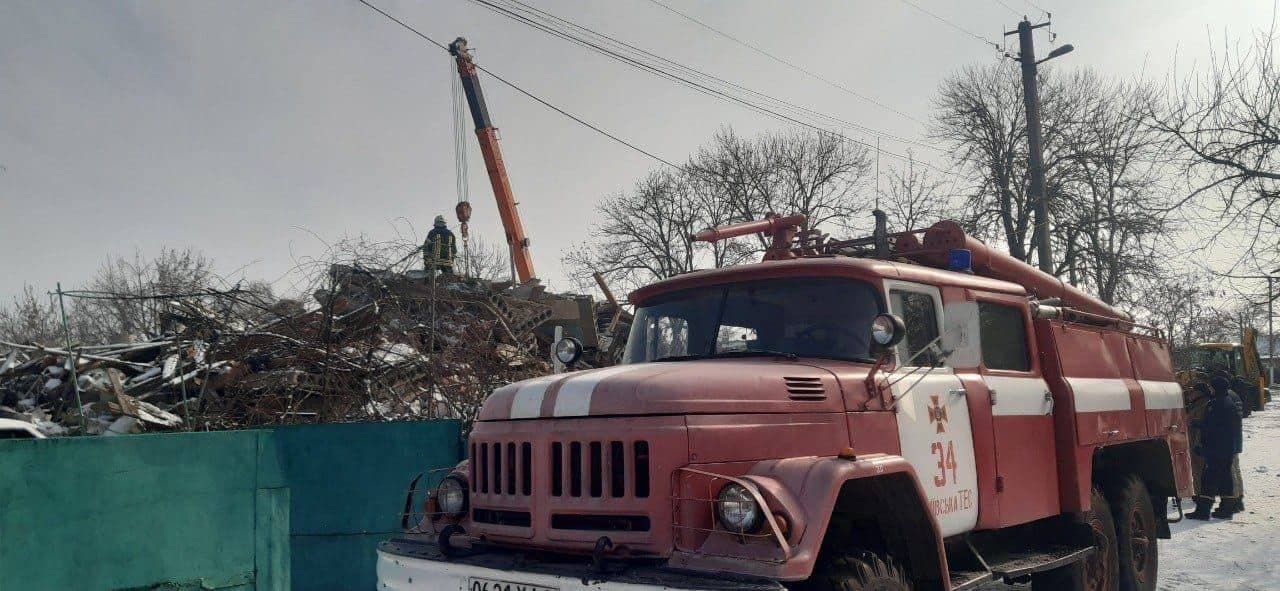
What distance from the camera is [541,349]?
1404cm

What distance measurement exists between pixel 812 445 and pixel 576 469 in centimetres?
108

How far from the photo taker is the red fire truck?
3885 millimetres

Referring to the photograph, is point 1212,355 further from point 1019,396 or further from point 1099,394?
point 1019,396

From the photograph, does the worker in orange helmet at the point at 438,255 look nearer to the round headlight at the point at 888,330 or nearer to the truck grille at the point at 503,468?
the truck grille at the point at 503,468

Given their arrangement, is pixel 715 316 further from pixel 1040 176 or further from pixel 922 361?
pixel 1040 176

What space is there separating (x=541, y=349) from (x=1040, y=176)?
9254 mm

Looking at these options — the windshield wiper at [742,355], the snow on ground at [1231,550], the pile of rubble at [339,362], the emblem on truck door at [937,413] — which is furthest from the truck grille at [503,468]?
the snow on ground at [1231,550]

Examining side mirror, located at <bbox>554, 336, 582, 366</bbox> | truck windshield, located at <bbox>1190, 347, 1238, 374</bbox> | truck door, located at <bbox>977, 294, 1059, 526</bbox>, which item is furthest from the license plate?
truck windshield, located at <bbox>1190, 347, 1238, 374</bbox>

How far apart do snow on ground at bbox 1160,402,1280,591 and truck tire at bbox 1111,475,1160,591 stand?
44 cm

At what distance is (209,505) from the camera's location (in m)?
6.28

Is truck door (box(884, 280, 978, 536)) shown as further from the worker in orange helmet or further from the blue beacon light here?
the worker in orange helmet

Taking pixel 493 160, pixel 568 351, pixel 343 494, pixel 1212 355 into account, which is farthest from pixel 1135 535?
pixel 1212 355

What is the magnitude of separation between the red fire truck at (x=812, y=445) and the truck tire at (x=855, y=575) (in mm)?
10

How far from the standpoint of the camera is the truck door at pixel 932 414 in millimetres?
5000
